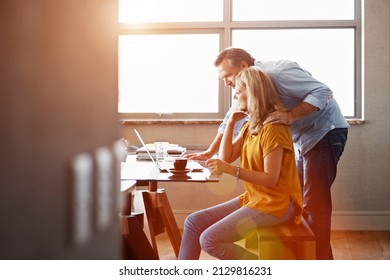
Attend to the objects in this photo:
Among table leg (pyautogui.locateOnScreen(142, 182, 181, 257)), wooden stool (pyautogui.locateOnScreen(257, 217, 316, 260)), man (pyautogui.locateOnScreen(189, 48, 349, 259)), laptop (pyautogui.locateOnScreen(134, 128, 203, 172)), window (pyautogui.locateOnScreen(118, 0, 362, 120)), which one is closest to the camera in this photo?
wooden stool (pyautogui.locateOnScreen(257, 217, 316, 260))

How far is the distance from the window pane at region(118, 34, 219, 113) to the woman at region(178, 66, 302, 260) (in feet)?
4.65

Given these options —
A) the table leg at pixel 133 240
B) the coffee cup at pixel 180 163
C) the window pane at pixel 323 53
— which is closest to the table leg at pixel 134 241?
the table leg at pixel 133 240

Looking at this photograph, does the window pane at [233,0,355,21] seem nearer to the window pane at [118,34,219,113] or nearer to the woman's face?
the window pane at [118,34,219,113]

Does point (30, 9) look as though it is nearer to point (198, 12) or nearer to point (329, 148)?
point (329, 148)

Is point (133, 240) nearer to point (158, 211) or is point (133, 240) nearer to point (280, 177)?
point (158, 211)

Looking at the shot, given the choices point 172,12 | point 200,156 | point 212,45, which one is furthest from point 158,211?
point 172,12

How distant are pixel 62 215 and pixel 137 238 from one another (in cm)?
141

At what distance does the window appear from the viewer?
2.94 meters

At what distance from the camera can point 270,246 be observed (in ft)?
4.59

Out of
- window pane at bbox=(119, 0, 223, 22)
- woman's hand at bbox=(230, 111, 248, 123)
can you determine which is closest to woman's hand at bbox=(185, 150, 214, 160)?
woman's hand at bbox=(230, 111, 248, 123)

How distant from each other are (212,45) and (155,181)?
Result: 1643 mm

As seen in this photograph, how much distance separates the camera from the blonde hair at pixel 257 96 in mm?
1524

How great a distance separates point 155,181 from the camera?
153cm

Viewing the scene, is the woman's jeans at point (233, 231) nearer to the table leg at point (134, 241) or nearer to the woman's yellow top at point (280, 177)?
the woman's yellow top at point (280, 177)
